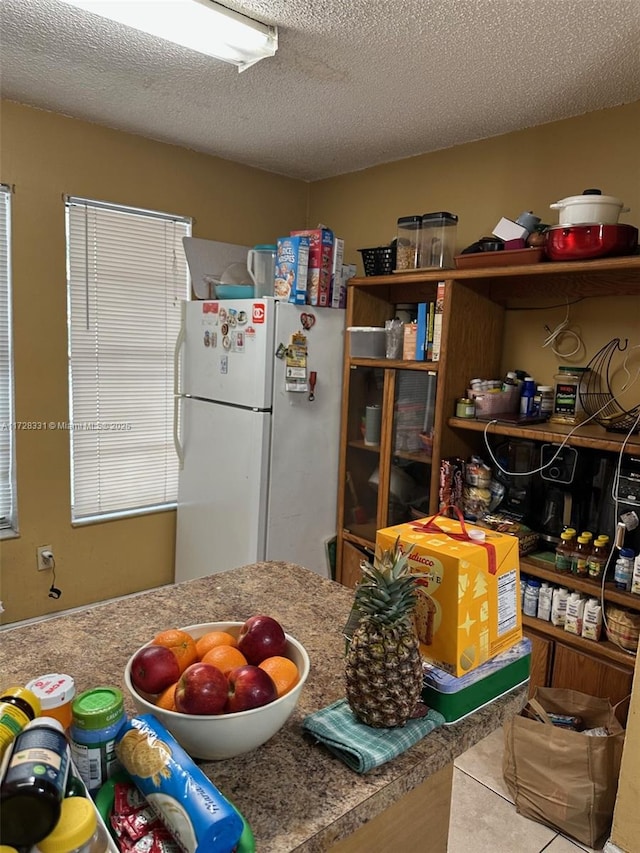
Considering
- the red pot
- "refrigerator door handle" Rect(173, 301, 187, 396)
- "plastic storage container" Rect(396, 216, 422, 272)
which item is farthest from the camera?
"refrigerator door handle" Rect(173, 301, 187, 396)

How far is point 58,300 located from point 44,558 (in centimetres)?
126

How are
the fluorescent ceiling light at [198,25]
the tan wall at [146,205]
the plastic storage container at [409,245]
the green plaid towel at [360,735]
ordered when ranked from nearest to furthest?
the green plaid towel at [360,735] < the fluorescent ceiling light at [198,25] < the tan wall at [146,205] < the plastic storage container at [409,245]

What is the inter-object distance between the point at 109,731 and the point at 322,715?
0.36 metres

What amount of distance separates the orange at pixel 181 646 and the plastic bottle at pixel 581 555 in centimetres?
165

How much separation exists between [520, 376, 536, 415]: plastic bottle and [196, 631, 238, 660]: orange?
6.31 ft

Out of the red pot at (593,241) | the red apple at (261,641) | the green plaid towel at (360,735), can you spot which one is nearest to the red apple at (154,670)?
the red apple at (261,641)

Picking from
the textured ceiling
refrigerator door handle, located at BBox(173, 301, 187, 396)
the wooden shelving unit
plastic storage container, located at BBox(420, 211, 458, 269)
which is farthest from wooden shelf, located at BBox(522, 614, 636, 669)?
refrigerator door handle, located at BBox(173, 301, 187, 396)

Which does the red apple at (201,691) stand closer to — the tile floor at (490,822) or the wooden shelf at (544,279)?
the tile floor at (490,822)

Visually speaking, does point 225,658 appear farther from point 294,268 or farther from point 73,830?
point 294,268

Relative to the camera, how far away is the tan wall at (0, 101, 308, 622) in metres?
2.74

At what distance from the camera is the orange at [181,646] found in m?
1.00

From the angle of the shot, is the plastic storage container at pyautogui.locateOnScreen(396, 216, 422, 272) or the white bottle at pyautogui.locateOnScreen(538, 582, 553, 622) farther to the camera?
the plastic storage container at pyautogui.locateOnScreen(396, 216, 422, 272)

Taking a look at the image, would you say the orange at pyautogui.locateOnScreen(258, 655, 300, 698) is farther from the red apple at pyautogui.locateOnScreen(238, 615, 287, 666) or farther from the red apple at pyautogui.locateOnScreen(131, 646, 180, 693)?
the red apple at pyautogui.locateOnScreen(131, 646, 180, 693)

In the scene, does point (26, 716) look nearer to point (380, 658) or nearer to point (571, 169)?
point (380, 658)
